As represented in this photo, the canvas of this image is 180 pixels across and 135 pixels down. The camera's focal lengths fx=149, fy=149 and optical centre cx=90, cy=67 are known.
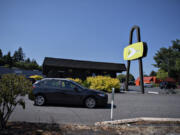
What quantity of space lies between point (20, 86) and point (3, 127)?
112cm

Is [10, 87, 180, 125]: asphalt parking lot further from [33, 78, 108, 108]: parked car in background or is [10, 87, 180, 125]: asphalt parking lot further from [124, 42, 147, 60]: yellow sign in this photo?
[124, 42, 147, 60]: yellow sign

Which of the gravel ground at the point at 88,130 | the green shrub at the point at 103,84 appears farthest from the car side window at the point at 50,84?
the green shrub at the point at 103,84

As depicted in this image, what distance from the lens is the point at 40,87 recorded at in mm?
8352

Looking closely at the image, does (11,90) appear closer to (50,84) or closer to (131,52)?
(50,84)

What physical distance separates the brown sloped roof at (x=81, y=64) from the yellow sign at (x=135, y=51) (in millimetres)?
7154

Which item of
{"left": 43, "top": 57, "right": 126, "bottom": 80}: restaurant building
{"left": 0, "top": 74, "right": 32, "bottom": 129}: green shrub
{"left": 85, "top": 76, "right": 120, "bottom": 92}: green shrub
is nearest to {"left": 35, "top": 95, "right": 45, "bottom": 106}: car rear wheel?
{"left": 0, "top": 74, "right": 32, "bottom": 129}: green shrub

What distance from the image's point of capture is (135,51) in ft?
65.0

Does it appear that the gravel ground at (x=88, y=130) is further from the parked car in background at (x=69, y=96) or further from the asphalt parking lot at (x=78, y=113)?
the parked car in background at (x=69, y=96)

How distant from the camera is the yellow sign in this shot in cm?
1827

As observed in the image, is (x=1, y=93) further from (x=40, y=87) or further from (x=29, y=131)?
(x=40, y=87)

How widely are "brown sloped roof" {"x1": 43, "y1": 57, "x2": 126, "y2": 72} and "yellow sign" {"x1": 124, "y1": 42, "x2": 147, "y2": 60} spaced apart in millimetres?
7154

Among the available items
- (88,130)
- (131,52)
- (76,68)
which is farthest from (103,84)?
(88,130)

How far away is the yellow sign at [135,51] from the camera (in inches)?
719

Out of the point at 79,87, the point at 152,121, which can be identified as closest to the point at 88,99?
the point at 79,87
